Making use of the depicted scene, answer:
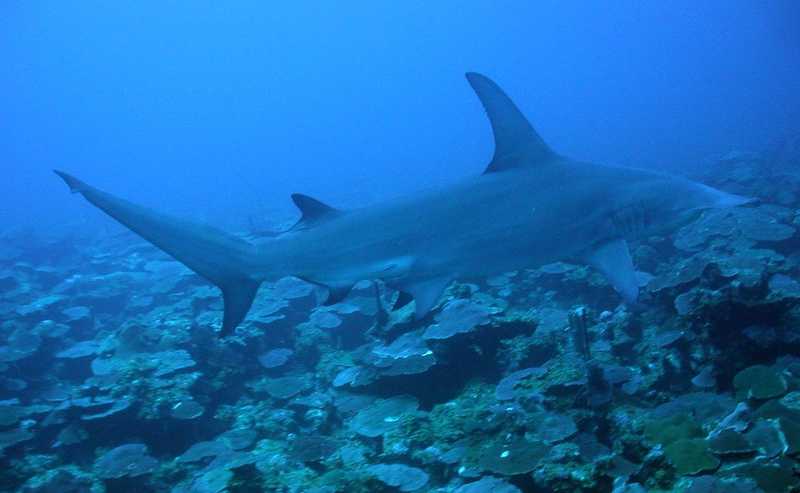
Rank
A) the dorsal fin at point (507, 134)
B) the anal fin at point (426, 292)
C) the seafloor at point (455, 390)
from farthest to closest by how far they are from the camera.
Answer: the dorsal fin at point (507, 134) < the anal fin at point (426, 292) < the seafloor at point (455, 390)

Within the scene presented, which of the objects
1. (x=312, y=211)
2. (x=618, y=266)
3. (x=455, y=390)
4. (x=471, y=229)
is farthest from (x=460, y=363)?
(x=312, y=211)

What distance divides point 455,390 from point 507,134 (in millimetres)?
2724

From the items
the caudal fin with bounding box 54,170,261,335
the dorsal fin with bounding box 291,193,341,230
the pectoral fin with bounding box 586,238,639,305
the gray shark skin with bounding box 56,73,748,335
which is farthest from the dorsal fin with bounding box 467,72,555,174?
the caudal fin with bounding box 54,170,261,335

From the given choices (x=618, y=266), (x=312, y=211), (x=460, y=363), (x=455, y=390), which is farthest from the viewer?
(x=460, y=363)

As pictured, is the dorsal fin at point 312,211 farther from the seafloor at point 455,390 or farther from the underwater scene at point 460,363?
the seafloor at point 455,390

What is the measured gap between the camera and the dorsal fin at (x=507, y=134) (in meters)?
4.88

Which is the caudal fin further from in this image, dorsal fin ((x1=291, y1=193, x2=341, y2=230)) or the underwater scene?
dorsal fin ((x1=291, y1=193, x2=341, y2=230))

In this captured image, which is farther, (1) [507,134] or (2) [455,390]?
(2) [455,390]

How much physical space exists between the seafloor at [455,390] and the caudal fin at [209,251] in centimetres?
146

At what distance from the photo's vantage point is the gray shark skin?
14.2 feet

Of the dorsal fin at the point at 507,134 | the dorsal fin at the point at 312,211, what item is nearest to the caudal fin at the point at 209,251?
the dorsal fin at the point at 312,211

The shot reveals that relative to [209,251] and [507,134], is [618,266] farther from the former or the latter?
[209,251]

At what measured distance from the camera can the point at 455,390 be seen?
5285mm

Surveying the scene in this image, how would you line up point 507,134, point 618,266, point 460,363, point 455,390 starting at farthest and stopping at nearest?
1. point 460,363
2. point 455,390
3. point 507,134
4. point 618,266
